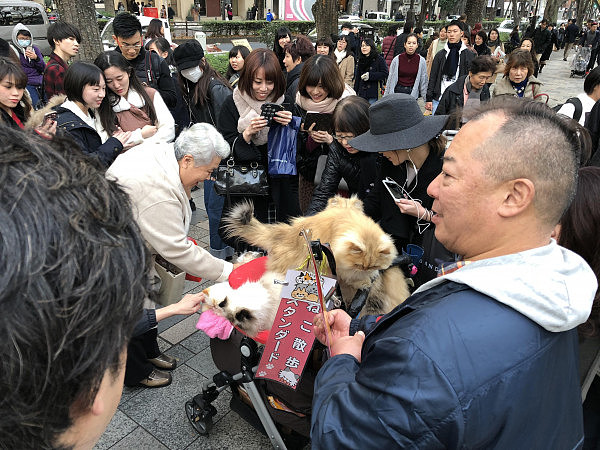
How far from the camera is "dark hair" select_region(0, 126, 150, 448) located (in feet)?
1.81

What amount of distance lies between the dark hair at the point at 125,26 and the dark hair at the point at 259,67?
2.21 metres

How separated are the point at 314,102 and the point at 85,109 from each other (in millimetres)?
2056

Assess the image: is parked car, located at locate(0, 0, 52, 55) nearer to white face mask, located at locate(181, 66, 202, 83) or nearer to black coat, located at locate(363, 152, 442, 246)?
white face mask, located at locate(181, 66, 202, 83)

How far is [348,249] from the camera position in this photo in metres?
1.86

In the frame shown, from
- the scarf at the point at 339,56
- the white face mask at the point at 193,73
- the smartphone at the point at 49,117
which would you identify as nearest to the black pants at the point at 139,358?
the smartphone at the point at 49,117

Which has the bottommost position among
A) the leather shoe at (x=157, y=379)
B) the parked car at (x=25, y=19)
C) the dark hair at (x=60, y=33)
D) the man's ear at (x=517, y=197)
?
the leather shoe at (x=157, y=379)

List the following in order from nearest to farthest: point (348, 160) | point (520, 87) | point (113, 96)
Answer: point (348, 160) → point (113, 96) → point (520, 87)

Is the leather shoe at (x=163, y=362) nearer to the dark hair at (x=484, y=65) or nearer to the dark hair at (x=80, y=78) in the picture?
the dark hair at (x=80, y=78)

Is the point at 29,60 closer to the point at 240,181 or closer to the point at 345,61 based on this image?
the point at 345,61

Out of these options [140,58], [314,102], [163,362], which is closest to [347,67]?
[140,58]

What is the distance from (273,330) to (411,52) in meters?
6.68

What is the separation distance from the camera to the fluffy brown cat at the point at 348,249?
1875mm

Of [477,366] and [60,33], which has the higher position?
[60,33]

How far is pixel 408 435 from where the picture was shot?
94cm
